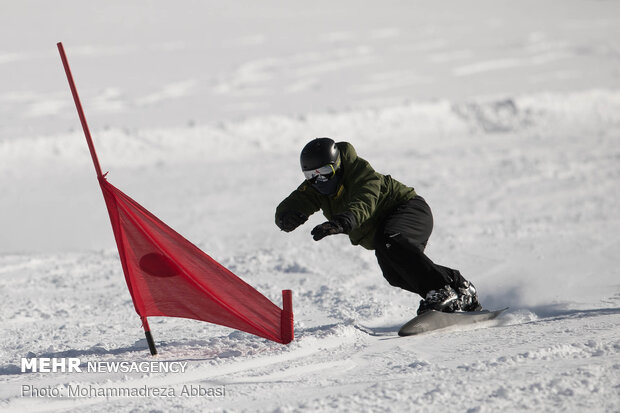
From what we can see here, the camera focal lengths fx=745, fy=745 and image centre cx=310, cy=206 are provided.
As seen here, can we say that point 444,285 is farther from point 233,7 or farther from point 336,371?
point 233,7

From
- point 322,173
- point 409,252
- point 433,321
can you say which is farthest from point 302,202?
point 433,321

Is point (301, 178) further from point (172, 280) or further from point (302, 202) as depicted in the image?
point (172, 280)

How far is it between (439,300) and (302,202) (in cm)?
98

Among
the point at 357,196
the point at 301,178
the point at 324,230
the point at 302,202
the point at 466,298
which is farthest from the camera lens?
the point at 301,178

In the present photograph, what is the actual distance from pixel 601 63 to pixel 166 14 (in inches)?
537

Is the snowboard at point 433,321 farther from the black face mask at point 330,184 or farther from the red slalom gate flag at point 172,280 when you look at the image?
the black face mask at point 330,184

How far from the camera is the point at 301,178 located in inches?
440

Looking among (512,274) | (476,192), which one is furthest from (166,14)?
(512,274)

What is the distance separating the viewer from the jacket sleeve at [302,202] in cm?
434

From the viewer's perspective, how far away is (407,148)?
13.1 meters

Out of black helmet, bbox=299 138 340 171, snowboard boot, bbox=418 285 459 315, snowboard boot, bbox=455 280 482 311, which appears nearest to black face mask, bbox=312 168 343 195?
black helmet, bbox=299 138 340 171

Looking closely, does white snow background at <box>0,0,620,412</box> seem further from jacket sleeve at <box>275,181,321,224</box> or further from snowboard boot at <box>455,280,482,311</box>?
jacket sleeve at <box>275,181,321,224</box>

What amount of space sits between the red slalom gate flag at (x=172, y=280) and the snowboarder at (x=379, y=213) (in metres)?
0.56

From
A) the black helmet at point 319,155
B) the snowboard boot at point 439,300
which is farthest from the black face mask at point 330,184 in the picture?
the snowboard boot at point 439,300
